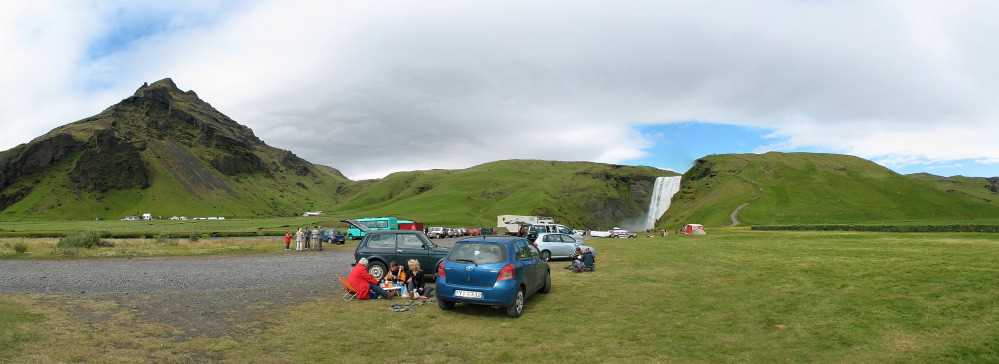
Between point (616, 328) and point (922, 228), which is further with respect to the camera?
point (922, 228)

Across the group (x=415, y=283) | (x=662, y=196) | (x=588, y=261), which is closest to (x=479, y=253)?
(x=415, y=283)

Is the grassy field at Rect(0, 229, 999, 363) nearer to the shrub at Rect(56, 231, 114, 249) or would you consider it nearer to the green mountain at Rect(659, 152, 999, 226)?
the shrub at Rect(56, 231, 114, 249)

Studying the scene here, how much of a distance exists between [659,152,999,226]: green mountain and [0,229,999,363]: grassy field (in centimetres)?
9375

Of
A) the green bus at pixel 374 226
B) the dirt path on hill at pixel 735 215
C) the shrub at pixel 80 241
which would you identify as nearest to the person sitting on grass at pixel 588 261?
the shrub at pixel 80 241

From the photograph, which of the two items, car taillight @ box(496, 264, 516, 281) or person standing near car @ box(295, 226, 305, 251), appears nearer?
car taillight @ box(496, 264, 516, 281)

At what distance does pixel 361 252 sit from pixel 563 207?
176002 millimetres

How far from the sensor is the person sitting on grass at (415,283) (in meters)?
14.6

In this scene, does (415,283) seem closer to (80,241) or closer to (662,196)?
(80,241)

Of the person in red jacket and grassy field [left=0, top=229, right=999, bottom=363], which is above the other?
the person in red jacket

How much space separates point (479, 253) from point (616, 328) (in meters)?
3.59

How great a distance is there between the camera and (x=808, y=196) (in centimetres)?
11925

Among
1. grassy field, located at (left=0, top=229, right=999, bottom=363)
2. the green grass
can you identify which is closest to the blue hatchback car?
grassy field, located at (left=0, top=229, right=999, bottom=363)

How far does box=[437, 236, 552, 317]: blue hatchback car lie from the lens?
11.9 m

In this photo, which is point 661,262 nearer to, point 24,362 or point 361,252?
point 361,252
